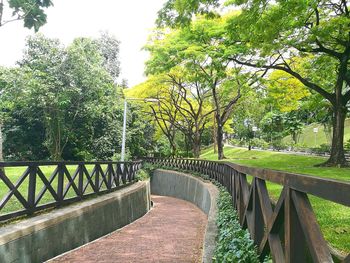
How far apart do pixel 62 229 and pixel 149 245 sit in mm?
2105

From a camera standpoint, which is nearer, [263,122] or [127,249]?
[127,249]

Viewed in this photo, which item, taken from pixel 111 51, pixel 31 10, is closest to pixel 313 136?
pixel 111 51

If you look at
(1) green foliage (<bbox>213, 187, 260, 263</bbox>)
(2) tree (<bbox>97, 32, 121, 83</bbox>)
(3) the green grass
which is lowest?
(1) green foliage (<bbox>213, 187, 260, 263</bbox>)

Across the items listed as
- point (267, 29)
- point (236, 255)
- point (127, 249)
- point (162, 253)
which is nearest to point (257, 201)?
point (236, 255)

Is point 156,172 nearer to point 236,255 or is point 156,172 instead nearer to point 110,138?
point 110,138

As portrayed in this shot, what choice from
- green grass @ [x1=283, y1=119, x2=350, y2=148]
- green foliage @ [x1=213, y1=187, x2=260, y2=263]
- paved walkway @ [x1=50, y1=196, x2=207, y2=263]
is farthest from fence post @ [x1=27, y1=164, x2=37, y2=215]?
green grass @ [x1=283, y1=119, x2=350, y2=148]

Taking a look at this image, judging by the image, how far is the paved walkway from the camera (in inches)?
289

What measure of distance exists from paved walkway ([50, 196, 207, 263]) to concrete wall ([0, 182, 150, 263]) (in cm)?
23

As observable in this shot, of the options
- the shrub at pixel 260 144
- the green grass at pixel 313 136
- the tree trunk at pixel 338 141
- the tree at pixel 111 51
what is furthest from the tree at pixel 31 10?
the green grass at pixel 313 136

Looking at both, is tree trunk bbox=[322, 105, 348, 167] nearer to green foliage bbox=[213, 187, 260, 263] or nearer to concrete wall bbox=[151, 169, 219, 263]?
concrete wall bbox=[151, 169, 219, 263]

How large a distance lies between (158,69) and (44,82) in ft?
23.9

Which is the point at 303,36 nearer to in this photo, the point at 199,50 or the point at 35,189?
the point at 199,50

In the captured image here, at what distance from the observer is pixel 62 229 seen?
753 centimetres

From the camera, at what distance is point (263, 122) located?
55281mm
